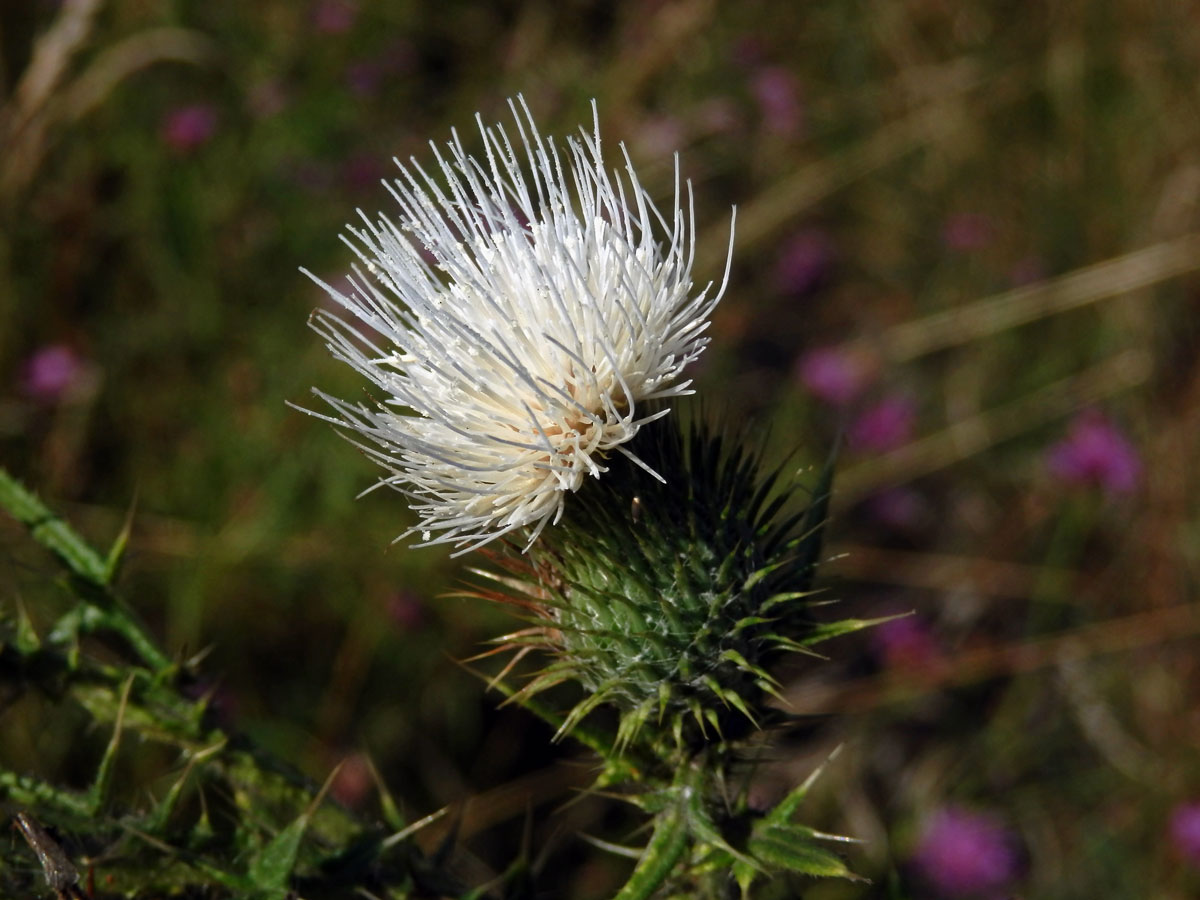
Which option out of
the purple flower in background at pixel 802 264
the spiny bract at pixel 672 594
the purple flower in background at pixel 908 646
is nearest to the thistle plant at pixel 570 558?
the spiny bract at pixel 672 594

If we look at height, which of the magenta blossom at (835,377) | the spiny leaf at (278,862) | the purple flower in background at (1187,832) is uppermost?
the magenta blossom at (835,377)

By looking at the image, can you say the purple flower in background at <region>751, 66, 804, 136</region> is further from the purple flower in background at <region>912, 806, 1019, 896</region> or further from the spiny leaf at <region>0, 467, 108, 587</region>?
the spiny leaf at <region>0, 467, 108, 587</region>

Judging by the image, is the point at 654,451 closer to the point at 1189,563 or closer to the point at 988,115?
the point at 1189,563

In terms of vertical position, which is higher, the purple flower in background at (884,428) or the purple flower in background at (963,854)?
the purple flower in background at (884,428)

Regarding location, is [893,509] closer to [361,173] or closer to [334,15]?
[361,173]

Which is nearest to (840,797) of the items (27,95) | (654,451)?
(654,451)

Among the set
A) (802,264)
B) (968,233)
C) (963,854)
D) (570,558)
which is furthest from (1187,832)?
(802,264)

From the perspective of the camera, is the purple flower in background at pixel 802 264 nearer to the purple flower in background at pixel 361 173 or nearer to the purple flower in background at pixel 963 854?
the purple flower in background at pixel 361 173

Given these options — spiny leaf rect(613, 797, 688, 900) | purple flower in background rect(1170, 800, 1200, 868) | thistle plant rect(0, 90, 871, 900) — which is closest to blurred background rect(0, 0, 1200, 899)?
purple flower in background rect(1170, 800, 1200, 868)
